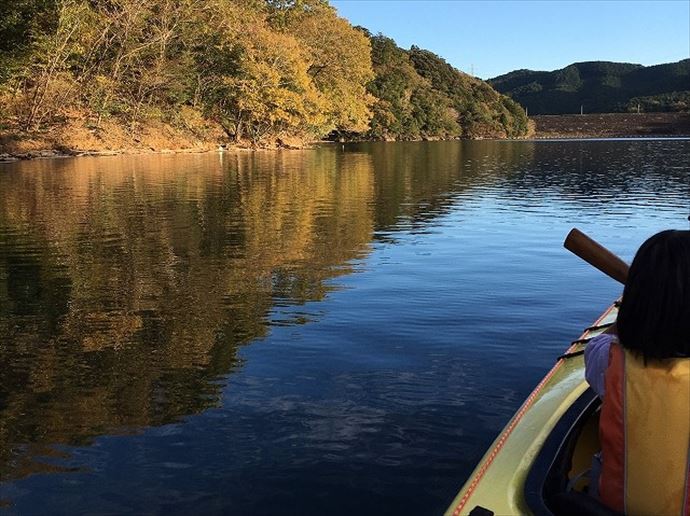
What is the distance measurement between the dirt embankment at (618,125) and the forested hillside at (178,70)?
86.7m

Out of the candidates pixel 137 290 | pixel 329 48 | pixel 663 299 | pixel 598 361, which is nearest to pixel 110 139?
pixel 329 48

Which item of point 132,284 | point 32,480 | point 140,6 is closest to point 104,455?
point 32,480

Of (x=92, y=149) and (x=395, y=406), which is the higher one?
(x=92, y=149)

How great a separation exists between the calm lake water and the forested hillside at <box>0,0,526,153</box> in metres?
27.7

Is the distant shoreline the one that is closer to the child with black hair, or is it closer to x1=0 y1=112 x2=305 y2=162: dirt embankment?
x1=0 y1=112 x2=305 y2=162: dirt embankment

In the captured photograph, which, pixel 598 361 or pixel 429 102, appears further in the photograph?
pixel 429 102

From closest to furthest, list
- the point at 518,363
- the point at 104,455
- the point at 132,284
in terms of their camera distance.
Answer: the point at 104,455 < the point at 518,363 < the point at 132,284

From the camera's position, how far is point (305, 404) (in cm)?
568

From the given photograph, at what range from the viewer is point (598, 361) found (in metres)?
2.63

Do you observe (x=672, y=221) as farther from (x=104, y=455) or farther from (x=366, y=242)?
(x=104, y=455)

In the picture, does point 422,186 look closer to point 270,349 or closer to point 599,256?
point 270,349

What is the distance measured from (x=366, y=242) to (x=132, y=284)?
5296 millimetres

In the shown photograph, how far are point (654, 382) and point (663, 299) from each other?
293 millimetres

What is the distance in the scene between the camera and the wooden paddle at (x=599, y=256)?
3658 millimetres
